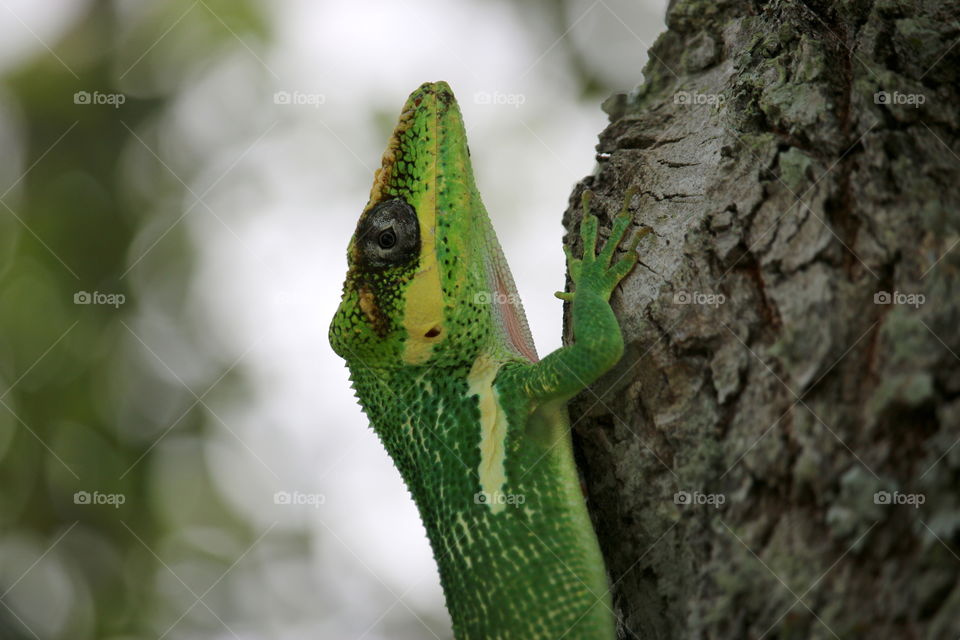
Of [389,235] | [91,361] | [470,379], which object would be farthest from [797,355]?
[91,361]

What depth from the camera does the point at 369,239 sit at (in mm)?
3969

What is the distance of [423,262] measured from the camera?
387 centimetres

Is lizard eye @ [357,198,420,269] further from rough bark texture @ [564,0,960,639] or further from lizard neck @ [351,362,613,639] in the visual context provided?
rough bark texture @ [564,0,960,639]

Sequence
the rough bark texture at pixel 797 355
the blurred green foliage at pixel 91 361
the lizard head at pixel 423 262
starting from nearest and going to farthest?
the rough bark texture at pixel 797 355, the lizard head at pixel 423 262, the blurred green foliage at pixel 91 361

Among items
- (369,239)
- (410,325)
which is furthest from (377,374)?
(369,239)

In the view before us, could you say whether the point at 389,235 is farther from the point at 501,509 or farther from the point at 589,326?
the point at 501,509

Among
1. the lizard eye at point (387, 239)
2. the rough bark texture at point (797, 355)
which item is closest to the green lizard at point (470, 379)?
the lizard eye at point (387, 239)

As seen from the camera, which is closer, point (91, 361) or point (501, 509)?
point (501, 509)

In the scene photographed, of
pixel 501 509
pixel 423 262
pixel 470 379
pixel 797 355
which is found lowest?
pixel 501 509

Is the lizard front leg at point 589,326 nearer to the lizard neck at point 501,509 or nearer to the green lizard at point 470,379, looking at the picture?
the green lizard at point 470,379

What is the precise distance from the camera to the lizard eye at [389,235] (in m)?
3.90

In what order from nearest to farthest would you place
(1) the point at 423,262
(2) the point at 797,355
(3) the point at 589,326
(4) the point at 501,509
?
(2) the point at 797,355 → (3) the point at 589,326 → (4) the point at 501,509 → (1) the point at 423,262

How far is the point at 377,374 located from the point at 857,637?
258 cm

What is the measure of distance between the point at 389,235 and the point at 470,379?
869 mm
